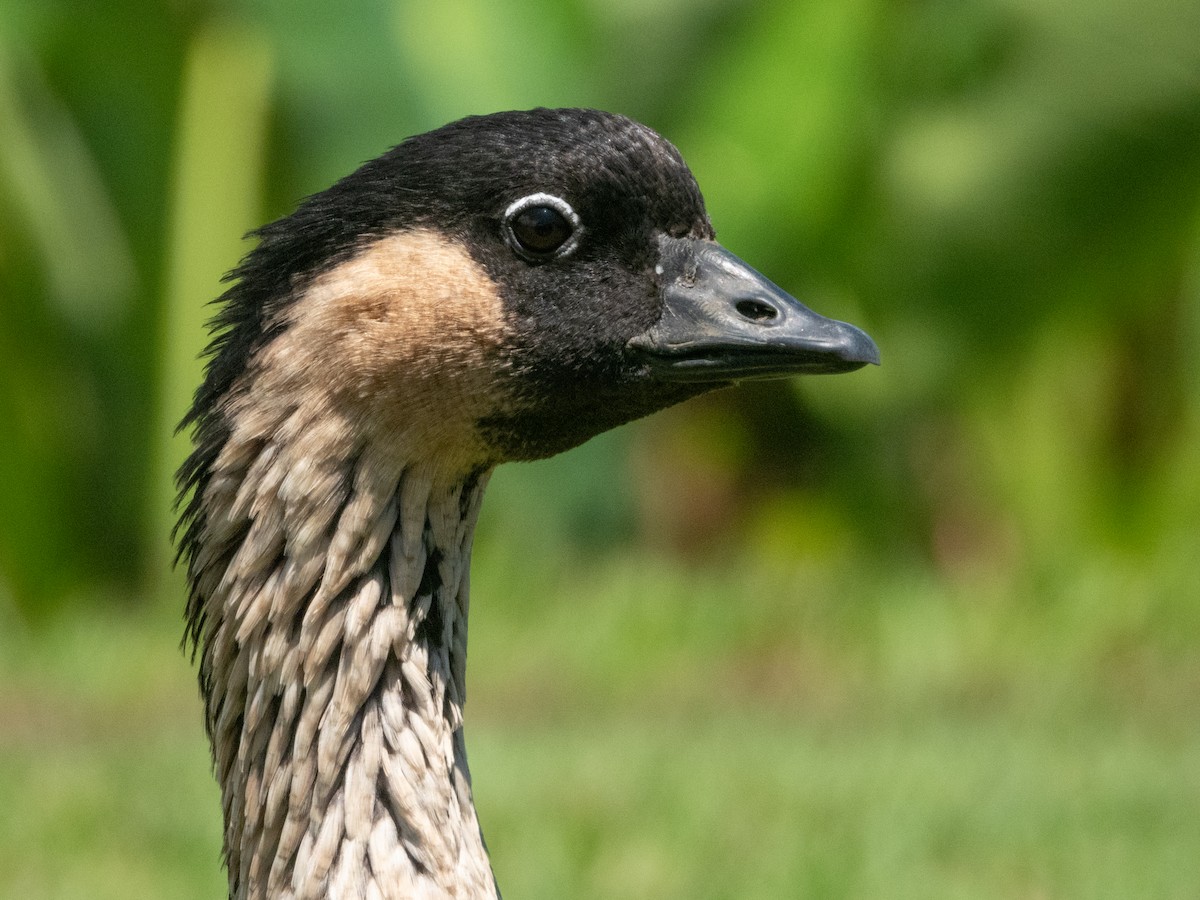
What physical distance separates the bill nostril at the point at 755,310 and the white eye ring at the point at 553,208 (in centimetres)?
34

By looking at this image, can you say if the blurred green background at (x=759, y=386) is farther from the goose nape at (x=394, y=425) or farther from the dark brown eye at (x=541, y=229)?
the dark brown eye at (x=541, y=229)

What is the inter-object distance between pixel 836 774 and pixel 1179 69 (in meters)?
4.45

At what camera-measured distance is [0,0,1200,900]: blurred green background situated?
26.6ft

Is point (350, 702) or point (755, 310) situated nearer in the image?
point (350, 702)

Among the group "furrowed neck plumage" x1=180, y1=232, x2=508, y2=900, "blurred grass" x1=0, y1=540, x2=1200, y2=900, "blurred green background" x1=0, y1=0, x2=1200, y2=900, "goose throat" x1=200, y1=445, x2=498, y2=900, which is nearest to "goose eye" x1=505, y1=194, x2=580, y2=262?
"furrowed neck plumage" x1=180, y1=232, x2=508, y2=900

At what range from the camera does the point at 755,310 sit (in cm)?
311

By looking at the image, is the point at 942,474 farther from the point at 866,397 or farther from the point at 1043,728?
the point at 1043,728

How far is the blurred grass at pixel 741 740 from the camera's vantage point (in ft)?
17.5

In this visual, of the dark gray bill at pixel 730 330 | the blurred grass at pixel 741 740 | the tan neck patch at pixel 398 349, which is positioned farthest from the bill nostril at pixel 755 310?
the blurred grass at pixel 741 740

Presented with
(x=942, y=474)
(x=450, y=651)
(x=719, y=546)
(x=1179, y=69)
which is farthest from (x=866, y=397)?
(x=450, y=651)

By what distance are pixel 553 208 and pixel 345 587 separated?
0.80 metres

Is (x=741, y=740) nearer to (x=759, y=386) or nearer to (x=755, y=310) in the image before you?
(x=759, y=386)

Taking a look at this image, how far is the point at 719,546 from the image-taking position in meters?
10.5

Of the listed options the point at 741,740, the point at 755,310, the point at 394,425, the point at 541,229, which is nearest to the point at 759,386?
the point at 741,740
